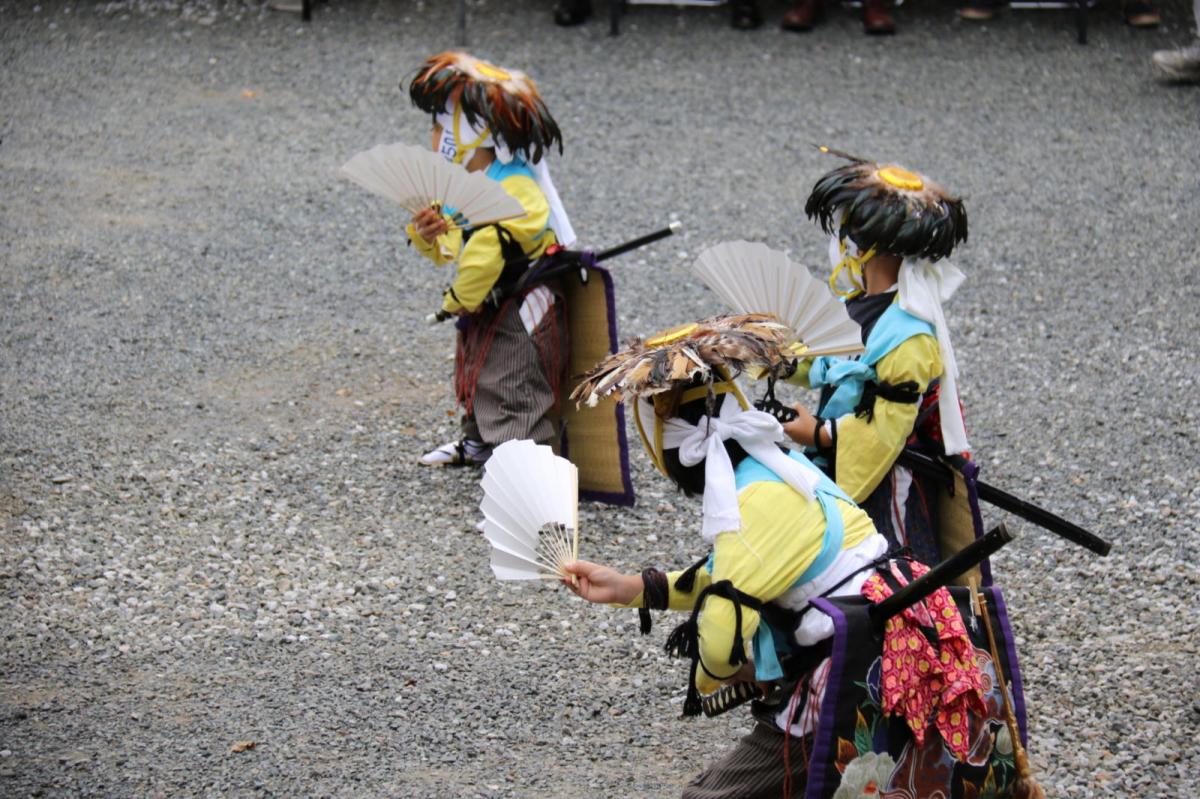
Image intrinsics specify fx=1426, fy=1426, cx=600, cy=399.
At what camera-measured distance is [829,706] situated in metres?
2.46

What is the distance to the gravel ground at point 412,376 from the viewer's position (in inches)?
142

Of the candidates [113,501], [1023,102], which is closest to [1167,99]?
[1023,102]

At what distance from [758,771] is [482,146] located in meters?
2.43

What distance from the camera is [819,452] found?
3.43m

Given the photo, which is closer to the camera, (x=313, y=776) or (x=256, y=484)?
(x=313, y=776)

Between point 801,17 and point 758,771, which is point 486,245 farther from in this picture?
point 801,17

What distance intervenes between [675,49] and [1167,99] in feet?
10.1

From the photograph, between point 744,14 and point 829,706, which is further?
point 744,14

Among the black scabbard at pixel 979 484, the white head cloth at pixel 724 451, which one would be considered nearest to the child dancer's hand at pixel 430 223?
the black scabbard at pixel 979 484

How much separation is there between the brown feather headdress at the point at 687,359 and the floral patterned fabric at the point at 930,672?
0.45m

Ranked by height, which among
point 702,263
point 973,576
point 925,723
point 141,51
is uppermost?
point 702,263

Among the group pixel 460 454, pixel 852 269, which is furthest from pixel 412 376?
pixel 852 269

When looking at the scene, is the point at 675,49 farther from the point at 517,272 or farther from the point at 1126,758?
the point at 1126,758

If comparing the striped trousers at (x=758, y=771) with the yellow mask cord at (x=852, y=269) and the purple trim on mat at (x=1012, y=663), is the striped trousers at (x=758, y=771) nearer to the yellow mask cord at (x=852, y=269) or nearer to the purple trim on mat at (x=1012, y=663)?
the purple trim on mat at (x=1012, y=663)
